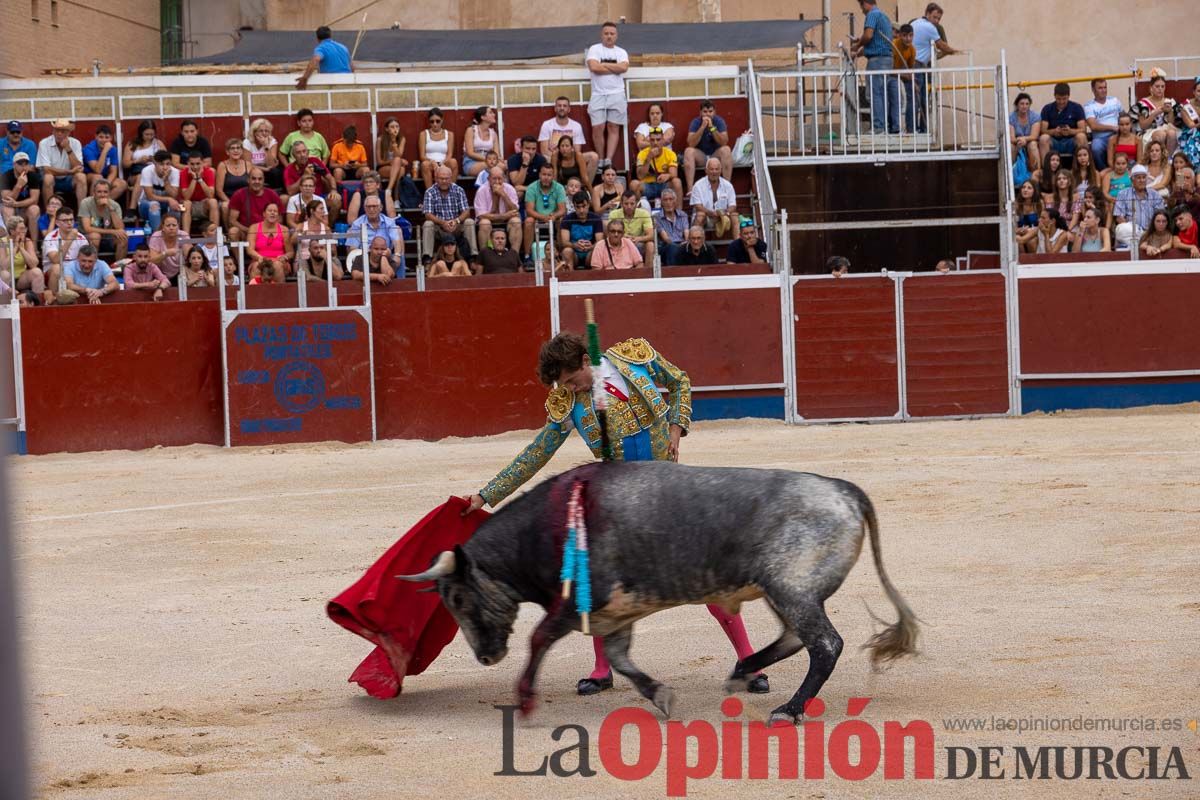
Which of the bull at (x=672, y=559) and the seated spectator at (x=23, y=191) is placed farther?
the seated spectator at (x=23, y=191)

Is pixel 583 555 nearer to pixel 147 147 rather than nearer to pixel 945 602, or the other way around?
pixel 945 602

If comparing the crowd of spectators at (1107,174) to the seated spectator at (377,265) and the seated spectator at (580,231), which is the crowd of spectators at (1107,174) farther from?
the seated spectator at (377,265)

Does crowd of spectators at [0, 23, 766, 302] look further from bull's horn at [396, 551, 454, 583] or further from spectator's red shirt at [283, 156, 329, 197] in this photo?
bull's horn at [396, 551, 454, 583]

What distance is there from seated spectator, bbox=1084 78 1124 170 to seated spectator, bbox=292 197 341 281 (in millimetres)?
7498

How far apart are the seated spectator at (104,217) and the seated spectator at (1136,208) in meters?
9.09

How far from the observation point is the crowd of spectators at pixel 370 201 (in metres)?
13.5

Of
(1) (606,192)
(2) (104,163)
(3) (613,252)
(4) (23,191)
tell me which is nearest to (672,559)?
(3) (613,252)

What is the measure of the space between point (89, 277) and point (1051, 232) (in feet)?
28.6

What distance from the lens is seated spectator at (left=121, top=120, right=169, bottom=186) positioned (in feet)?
49.7

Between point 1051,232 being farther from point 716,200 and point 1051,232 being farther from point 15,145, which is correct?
point 15,145

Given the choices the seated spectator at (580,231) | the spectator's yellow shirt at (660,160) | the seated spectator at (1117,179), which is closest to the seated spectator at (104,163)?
the seated spectator at (580,231)

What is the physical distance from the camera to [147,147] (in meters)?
15.3

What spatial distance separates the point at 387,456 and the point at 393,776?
8.35 metres

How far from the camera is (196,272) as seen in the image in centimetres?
1360
